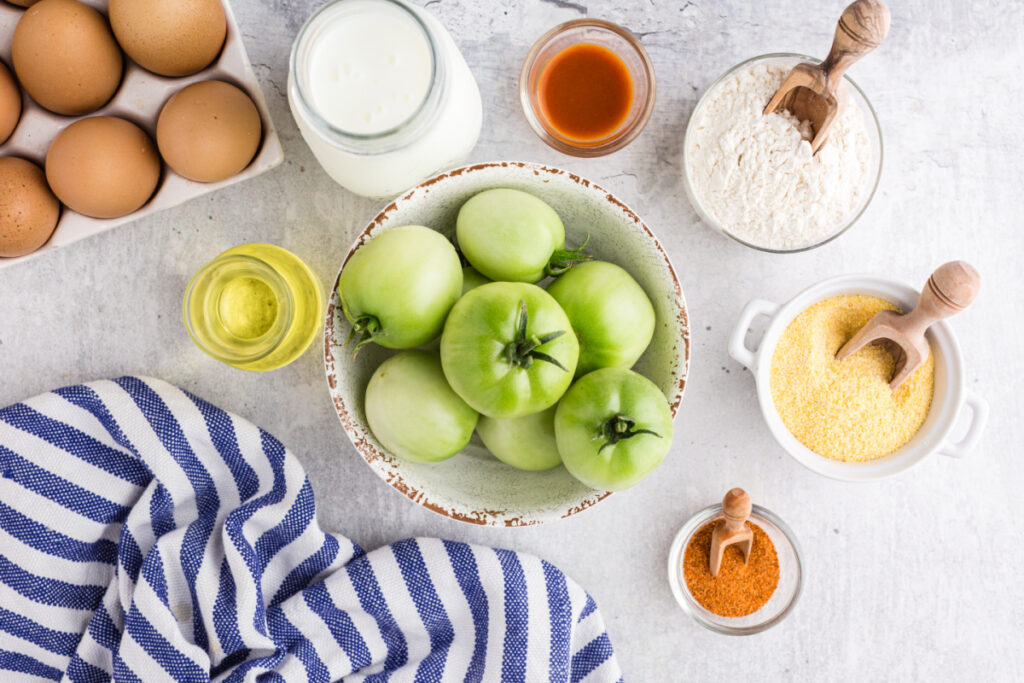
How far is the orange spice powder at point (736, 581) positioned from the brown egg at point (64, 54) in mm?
762

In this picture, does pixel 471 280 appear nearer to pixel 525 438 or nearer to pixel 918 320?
pixel 525 438

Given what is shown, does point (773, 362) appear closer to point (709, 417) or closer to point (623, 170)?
point (709, 417)

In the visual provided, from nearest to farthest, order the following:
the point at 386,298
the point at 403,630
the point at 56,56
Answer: the point at 386,298 → the point at 56,56 → the point at 403,630

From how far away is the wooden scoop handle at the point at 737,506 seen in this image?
2.51ft

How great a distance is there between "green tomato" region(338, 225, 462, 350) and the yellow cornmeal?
366 mm

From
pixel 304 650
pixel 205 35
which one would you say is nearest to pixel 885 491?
pixel 304 650

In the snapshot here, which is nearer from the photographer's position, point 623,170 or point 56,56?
point 56,56

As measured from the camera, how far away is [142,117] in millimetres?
778

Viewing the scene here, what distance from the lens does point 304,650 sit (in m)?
0.80

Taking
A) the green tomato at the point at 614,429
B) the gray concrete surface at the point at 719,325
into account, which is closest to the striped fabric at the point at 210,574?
the gray concrete surface at the point at 719,325

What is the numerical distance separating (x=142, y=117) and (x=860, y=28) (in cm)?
68

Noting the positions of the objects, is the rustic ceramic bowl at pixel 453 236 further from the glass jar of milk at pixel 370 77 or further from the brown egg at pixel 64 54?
the brown egg at pixel 64 54

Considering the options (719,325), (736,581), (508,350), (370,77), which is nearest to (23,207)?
(370,77)

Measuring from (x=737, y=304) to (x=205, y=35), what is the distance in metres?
0.60
